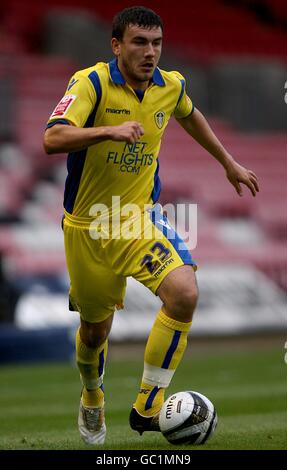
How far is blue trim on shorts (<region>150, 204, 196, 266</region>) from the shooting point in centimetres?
688

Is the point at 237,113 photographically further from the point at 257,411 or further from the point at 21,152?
the point at 257,411

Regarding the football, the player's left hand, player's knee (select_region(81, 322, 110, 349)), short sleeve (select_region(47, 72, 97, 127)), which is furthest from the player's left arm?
the football

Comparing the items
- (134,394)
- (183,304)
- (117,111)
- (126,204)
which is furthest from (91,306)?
(134,394)

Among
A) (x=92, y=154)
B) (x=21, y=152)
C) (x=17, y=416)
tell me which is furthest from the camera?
(x=21, y=152)

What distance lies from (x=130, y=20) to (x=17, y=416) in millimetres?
3985

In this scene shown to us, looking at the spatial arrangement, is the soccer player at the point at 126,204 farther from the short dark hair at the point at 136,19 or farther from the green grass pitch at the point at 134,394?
the green grass pitch at the point at 134,394

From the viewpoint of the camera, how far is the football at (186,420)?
22.0 feet

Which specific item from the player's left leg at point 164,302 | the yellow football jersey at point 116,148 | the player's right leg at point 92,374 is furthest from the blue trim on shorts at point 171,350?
the yellow football jersey at point 116,148

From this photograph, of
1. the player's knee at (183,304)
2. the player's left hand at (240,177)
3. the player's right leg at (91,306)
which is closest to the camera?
the player's knee at (183,304)

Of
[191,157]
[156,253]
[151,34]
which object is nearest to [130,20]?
[151,34]

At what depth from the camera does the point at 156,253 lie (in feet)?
22.5

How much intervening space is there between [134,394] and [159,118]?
492cm

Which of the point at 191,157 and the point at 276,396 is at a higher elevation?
the point at 276,396

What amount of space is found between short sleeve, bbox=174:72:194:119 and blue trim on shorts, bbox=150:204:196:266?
0.73 metres
